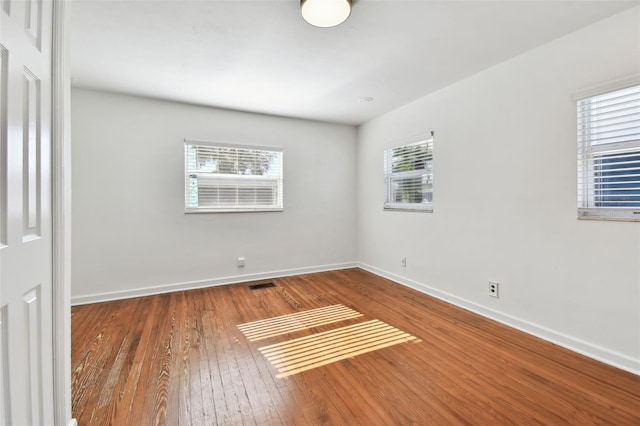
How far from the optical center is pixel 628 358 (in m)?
1.93

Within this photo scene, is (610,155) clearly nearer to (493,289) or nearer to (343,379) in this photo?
(493,289)

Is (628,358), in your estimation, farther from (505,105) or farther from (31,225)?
(31,225)

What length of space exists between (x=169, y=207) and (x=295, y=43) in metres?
2.57

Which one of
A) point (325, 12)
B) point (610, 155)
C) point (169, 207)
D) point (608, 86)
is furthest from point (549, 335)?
point (169, 207)

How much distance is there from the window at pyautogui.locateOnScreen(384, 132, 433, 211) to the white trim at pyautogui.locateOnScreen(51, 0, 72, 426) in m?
3.32

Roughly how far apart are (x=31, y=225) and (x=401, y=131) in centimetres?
376

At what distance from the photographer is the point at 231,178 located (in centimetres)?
402

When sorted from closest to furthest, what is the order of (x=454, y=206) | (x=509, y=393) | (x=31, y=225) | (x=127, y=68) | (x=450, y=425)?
(x=31, y=225)
(x=450, y=425)
(x=509, y=393)
(x=127, y=68)
(x=454, y=206)

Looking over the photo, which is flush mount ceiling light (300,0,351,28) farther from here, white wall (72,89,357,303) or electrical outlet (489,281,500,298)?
electrical outlet (489,281,500,298)

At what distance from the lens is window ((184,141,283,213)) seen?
3800mm

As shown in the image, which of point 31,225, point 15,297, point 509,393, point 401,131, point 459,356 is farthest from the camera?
point 401,131

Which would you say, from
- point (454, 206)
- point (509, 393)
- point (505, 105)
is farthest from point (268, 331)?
point (505, 105)

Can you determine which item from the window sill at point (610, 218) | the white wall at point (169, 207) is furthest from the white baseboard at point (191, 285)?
the window sill at point (610, 218)

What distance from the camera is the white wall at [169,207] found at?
130 inches
